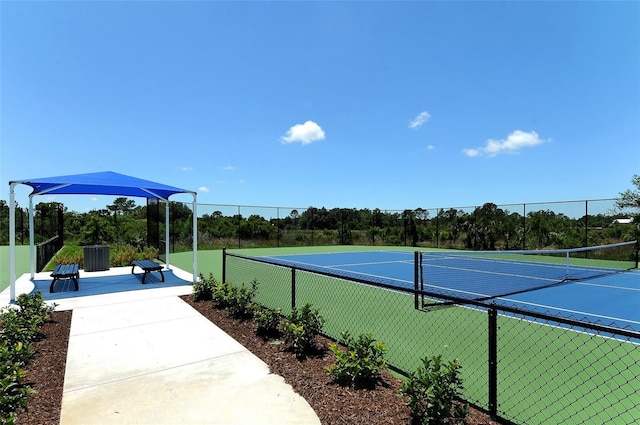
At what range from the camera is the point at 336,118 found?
18.2 m

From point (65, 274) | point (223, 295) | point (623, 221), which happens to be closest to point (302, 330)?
point (223, 295)

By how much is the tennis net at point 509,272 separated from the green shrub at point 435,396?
327 cm

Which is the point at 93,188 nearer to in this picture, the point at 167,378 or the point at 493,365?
the point at 167,378

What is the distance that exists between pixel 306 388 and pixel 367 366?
61 centimetres

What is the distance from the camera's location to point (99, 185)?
25.9 feet

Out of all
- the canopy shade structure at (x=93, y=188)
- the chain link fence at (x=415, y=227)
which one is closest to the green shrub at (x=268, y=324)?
the canopy shade structure at (x=93, y=188)

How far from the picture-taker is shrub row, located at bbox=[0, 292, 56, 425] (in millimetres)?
2398

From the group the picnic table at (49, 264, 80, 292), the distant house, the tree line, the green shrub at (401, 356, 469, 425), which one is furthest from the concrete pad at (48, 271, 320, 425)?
the distant house

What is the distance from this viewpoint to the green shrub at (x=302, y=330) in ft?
12.9

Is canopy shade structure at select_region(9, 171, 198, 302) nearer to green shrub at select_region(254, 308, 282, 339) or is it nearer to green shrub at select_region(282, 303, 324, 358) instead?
green shrub at select_region(254, 308, 282, 339)

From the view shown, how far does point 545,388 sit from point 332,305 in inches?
150

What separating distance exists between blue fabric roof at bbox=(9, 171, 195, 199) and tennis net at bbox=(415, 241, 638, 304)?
700 centimetres

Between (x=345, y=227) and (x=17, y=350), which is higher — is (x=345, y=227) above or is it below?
above

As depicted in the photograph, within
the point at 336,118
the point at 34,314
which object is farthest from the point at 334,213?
the point at 34,314
